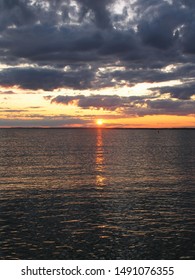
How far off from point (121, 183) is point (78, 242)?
34.8m

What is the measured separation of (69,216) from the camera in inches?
1893

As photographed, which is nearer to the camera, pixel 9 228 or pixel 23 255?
pixel 23 255

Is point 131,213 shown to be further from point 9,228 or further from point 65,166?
point 65,166

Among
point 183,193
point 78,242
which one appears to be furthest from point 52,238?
point 183,193

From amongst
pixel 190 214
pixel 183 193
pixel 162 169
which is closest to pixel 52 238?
pixel 190 214

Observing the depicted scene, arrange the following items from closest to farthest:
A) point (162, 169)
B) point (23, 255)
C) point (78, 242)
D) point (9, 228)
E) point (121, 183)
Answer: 1. point (23, 255)
2. point (78, 242)
3. point (9, 228)
4. point (121, 183)
5. point (162, 169)

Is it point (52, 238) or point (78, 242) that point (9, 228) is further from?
point (78, 242)

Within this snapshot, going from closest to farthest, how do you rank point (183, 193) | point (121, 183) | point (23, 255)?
1. point (23, 255)
2. point (183, 193)
3. point (121, 183)

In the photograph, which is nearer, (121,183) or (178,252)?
(178,252)
